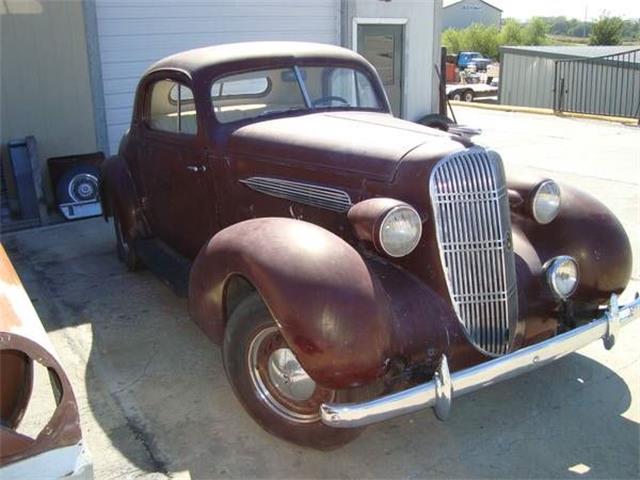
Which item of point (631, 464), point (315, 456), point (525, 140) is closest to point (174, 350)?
point (315, 456)

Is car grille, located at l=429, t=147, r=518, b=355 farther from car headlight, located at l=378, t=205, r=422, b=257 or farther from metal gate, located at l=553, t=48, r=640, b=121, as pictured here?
metal gate, located at l=553, t=48, r=640, b=121

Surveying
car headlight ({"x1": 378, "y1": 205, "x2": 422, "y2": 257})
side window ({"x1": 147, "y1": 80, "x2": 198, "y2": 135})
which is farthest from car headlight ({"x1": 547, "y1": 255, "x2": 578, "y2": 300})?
side window ({"x1": 147, "y1": 80, "x2": 198, "y2": 135})

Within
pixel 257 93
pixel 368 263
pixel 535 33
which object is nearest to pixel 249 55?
pixel 257 93

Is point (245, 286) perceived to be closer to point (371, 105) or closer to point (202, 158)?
point (202, 158)

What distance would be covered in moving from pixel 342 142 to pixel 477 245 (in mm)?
949

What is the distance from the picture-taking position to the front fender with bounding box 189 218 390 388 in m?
2.63

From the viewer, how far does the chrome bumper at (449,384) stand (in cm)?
256

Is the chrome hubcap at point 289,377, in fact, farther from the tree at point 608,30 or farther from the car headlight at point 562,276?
the tree at point 608,30

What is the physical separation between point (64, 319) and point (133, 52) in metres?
5.08

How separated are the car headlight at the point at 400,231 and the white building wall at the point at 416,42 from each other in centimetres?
827

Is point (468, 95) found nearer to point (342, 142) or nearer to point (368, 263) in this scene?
point (342, 142)

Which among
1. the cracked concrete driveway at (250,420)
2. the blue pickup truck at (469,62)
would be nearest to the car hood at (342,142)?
the cracked concrete driveway at (250,420)

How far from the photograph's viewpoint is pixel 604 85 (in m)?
19.4

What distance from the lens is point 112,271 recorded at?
567 centimetres
